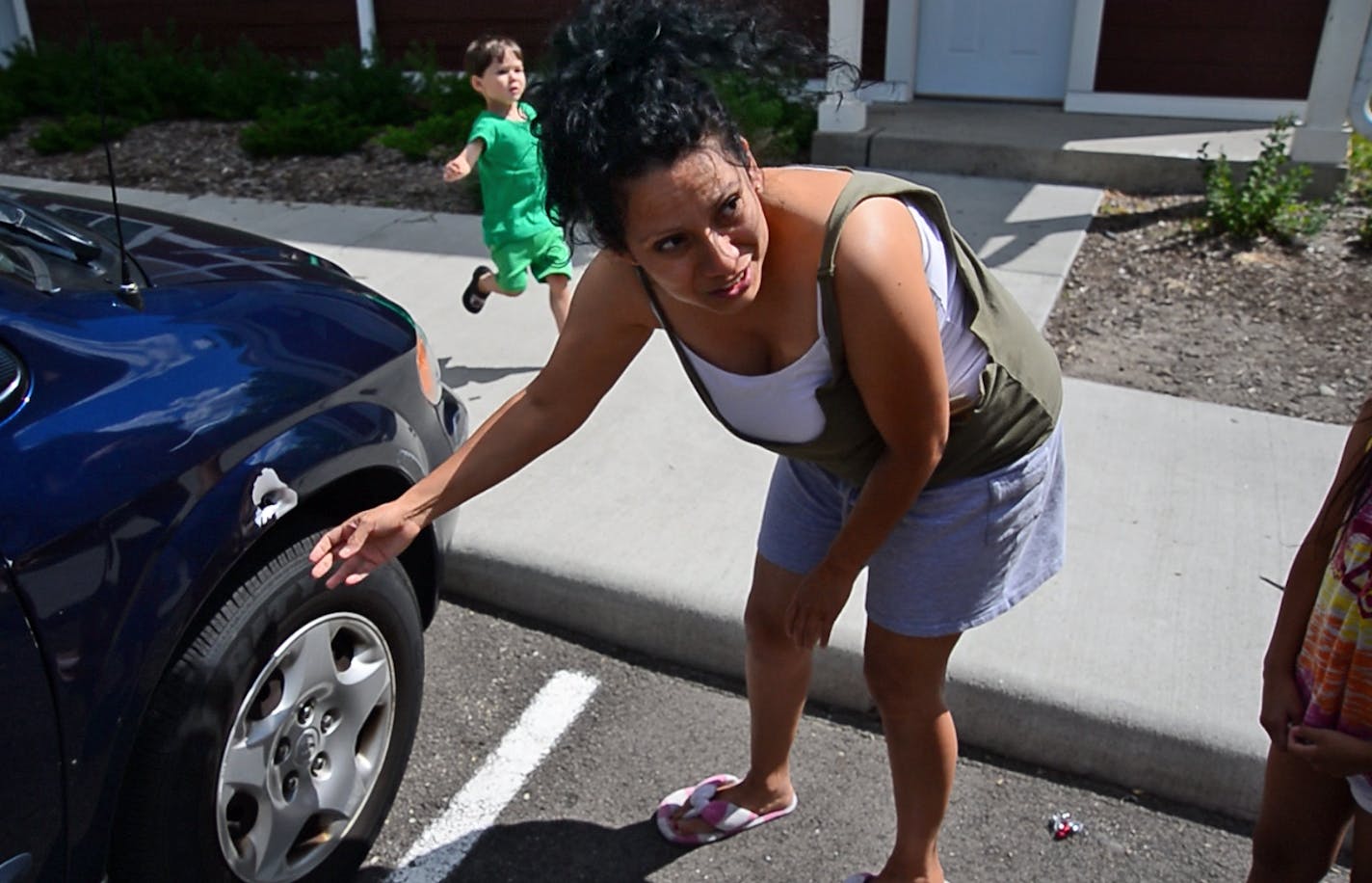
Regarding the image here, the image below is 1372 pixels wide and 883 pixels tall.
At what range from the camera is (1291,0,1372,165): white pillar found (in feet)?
20.4

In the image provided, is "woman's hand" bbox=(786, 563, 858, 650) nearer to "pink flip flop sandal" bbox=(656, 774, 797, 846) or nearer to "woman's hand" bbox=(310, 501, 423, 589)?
"woman's hand" bbox=(310, 501, 423, 589)

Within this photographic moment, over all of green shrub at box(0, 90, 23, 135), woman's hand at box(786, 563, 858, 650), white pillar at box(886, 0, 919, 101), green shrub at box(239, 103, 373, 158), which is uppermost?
woman's hand at box(786, 563, 858, 650)

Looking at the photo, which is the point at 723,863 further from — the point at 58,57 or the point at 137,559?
the point at 58,57

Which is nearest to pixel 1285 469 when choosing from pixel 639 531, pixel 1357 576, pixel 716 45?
pixel 639 531

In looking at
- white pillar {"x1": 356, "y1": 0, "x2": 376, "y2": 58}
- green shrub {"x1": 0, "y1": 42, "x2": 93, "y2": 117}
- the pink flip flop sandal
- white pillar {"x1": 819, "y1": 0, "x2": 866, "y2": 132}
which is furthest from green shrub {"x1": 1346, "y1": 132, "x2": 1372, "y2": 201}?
green shrub {"x1": 0, "y1": 42, "x2": 93, "y2": 117}

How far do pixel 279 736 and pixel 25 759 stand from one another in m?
0.51

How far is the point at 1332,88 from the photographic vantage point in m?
6.38

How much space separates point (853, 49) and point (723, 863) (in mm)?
6379

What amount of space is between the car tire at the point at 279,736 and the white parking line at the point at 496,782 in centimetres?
15

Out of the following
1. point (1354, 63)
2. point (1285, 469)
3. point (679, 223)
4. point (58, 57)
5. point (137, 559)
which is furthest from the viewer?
point (58, 57)

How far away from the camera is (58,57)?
35.2 ft

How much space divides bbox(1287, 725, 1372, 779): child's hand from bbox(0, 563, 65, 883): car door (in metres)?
1.84

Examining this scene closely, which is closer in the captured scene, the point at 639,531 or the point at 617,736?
the point at 617,736

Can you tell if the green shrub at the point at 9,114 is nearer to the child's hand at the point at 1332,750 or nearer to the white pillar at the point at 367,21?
the white pillar at the point at 367,21
